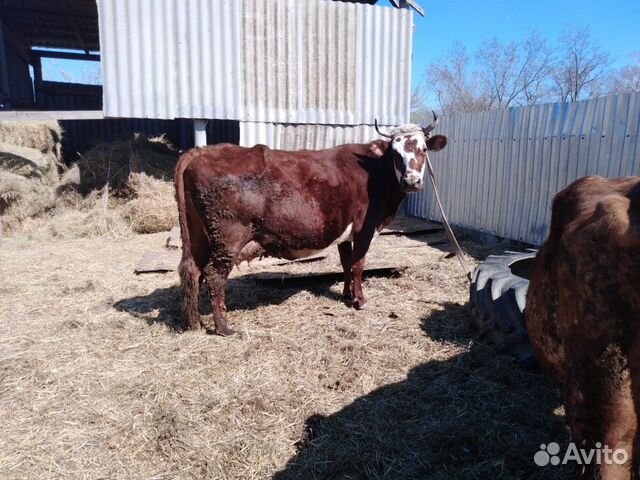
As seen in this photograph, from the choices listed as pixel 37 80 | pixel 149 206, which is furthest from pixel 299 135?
pixel 37 80

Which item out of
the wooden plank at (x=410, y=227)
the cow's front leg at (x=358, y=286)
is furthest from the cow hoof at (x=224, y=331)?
the wooden plank at (x=410, y=227)

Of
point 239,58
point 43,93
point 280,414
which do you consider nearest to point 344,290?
point 280,414

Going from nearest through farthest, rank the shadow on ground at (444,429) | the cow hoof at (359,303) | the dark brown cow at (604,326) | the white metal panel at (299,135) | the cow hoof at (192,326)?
1. the dark brown cow at (604,326)
2. the shadow on ground at (444,429)
3. the cow hoof at (192,326)
4. the cow hoof at (359,303)
5. the white metal panel at (299,135)

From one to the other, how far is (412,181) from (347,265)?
127 cm

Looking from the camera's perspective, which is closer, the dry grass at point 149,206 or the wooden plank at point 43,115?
the wooden plank at point 43,115

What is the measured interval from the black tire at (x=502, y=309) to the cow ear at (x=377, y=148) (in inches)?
70.1

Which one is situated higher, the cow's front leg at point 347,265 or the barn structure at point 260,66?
the barn structure at point 260,66

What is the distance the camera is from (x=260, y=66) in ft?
27.4

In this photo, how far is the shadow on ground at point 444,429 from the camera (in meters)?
2.34

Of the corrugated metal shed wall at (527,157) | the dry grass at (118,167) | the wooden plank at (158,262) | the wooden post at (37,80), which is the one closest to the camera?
the corrugated metal shed wall at (527,157)

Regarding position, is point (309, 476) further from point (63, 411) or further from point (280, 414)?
point (63, 411)

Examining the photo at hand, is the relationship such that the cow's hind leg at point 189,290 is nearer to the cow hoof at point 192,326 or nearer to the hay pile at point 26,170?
the cow hoof at point 192,326

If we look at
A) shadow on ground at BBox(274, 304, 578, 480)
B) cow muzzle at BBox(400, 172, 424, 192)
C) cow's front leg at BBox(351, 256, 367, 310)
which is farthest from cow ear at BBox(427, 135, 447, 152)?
shadow on ground at BBox(274, 304, 578, 480)

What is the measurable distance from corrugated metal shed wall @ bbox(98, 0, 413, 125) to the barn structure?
0.02m
